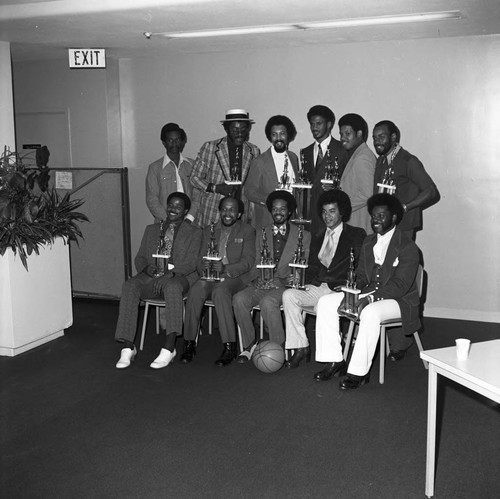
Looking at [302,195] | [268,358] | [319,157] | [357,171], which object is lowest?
[268,358]

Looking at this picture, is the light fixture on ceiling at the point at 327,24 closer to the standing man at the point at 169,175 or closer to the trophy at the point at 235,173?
the standing man at the point at 169,175

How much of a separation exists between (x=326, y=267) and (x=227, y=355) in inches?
41.1

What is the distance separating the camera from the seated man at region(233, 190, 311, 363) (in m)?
5.48

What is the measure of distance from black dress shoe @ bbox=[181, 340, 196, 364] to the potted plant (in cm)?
132

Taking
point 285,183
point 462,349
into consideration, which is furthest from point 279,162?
point 462,349

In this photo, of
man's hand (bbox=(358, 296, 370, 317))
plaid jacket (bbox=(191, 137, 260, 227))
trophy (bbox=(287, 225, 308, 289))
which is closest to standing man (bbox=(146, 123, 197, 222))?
plaid jacket (bbox=(191, 137, 260, 227))

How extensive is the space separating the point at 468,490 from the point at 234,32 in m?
4.45

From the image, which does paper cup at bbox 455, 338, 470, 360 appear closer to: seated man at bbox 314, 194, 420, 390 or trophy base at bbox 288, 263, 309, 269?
seated man at bbox 314, 194, 420, 390

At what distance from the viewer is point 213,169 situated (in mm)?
6402

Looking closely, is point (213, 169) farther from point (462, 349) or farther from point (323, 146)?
point (462, 349)

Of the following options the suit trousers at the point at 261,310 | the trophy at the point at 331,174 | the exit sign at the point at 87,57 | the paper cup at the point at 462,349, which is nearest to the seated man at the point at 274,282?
the suit trousers at the point at 261,310

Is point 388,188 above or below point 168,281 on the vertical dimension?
above

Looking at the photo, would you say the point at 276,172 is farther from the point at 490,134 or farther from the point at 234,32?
the point at 490,134

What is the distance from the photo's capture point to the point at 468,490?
3467mm
